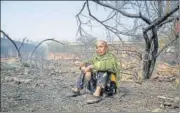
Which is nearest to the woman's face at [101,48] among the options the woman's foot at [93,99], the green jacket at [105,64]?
the green jacket at [105,64]

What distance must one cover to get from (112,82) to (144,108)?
0.91 m

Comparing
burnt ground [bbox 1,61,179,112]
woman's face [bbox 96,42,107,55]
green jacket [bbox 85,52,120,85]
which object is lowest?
burnt ground [bbox 1,61,179,112]

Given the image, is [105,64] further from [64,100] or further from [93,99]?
[64,100]

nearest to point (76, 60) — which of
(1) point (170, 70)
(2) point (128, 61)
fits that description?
(2) point (128, 61)

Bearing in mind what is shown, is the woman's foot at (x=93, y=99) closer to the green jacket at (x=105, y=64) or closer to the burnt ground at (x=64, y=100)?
the burnt ground at (x=64, y=100)

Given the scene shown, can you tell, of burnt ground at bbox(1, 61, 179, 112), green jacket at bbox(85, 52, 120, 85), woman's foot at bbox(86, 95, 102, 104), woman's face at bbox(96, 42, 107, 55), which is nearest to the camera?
burnt ground at bbox(1, 61, 179, 112)

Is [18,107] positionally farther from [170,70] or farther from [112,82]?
[170,70]

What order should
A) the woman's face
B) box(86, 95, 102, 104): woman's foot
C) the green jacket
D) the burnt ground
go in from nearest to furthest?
the burnt ground, box(86, 95, 102, 104): woman's foot, the green jacket, the woman's face

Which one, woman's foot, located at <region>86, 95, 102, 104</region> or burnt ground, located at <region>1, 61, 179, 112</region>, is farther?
woman's foot, located at <region>86, 95, 102, 104</region>

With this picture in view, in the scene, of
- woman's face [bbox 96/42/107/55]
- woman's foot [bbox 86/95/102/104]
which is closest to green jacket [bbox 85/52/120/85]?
woman's face [bbox 96/42/107/55]

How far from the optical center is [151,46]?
8.23 meters

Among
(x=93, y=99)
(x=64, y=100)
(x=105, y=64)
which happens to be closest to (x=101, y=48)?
(x=105, y=64)

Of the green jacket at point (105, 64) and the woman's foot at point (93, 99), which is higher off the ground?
the green jacket at point (105, 64)

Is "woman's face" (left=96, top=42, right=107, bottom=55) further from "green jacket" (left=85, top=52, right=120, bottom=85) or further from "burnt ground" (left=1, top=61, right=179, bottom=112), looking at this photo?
"burnt ground" (left=1, top=61, right=179, bottom=112)
